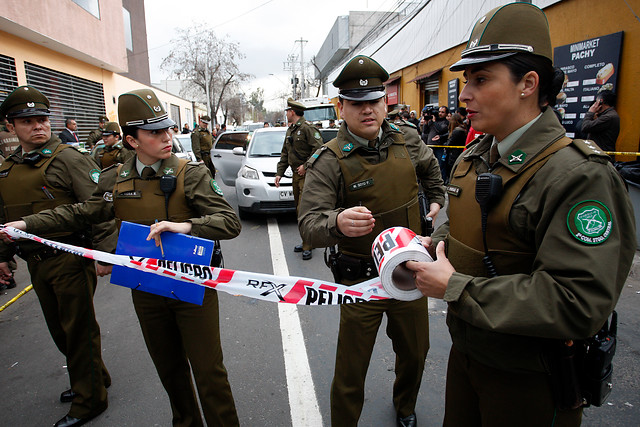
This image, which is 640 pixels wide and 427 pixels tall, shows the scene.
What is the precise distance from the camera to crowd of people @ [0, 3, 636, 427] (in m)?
1.22

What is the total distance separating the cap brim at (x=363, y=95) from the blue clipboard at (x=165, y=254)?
1169mm

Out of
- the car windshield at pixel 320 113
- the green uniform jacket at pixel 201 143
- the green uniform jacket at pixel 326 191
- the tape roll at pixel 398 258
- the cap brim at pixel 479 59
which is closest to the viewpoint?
the cap brim at pixel 479 59

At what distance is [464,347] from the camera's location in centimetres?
160

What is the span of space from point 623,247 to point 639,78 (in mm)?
7970

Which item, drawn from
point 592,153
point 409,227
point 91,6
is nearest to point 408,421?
point 409,227

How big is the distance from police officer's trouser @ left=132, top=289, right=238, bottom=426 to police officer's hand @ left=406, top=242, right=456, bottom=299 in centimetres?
140

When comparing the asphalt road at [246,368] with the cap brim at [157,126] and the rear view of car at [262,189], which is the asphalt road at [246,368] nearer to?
the cap brim at [157,126]

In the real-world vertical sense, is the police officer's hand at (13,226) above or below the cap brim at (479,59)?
below

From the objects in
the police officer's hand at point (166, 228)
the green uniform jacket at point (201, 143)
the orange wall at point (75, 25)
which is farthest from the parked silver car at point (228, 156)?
the police officer's hand at point (166, 228)

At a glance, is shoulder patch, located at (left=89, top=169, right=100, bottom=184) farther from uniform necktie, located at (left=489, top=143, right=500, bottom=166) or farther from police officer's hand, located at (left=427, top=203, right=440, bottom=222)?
uniform necktie, located at (left=489, top=143, right=500, bottom=166)

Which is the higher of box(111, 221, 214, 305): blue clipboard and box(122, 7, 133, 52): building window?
box(122, 7, 133, 52): building window

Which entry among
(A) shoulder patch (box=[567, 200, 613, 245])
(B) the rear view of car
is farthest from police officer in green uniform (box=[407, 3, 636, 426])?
(B) the rear view of car

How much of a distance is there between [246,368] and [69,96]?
53.1 feet

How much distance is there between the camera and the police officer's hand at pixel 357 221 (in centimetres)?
188
